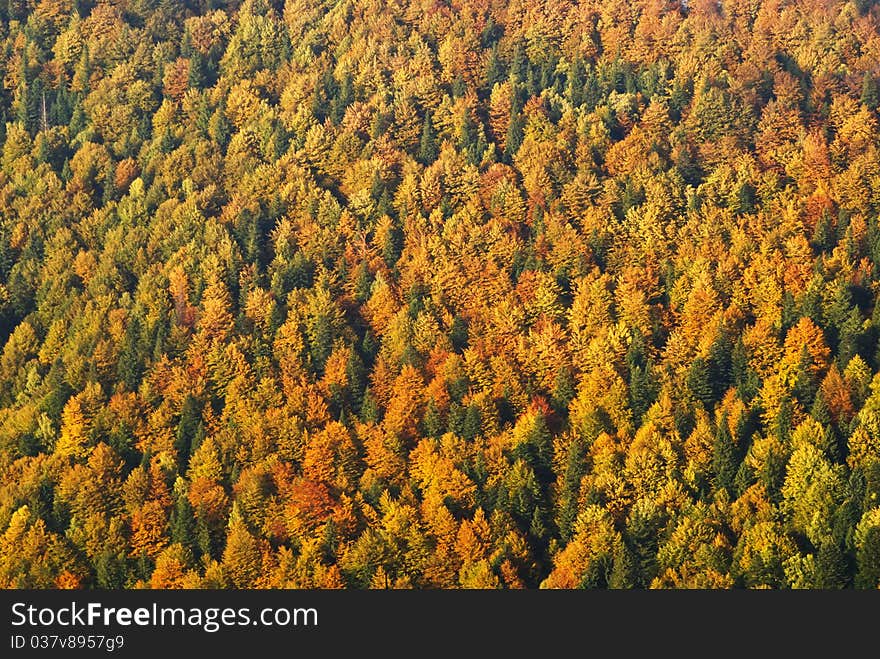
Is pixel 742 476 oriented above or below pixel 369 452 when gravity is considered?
below

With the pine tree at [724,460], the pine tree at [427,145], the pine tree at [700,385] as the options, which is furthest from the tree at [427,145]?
the pine tree at [724,460]

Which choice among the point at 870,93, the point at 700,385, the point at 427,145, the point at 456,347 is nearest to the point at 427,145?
the point at 427,145

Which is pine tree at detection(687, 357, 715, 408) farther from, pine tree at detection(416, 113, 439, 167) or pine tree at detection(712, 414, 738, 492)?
pine tree at detection(416, 113, 439, 167)

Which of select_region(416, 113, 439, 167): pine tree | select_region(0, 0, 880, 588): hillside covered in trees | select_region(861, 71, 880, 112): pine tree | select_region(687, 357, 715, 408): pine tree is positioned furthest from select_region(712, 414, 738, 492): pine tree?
select_region(861, 71, 880, 112): pine tree

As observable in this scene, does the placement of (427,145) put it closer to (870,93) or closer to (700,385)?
(870,93)

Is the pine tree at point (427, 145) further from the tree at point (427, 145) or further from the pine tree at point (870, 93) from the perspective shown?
the pine tree at point (870, 93)

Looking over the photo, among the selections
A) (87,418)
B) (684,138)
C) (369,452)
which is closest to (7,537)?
(87,418)

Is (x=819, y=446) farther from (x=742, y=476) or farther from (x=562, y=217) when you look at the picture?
(x=562, y=217)

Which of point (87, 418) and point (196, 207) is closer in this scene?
point (87, 418)

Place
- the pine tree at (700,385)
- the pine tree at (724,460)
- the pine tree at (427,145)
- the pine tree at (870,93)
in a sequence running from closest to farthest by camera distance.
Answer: the pine tree at (724,460) < the pine tree at (700,385) < the pine tree at (427,145) < the pine tree at (870,93)
